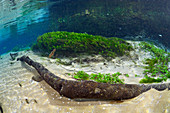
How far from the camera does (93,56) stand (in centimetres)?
784

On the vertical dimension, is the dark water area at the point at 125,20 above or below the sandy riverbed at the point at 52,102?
above

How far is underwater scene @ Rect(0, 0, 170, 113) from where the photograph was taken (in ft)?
11.2

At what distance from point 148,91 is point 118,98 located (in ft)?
3.64

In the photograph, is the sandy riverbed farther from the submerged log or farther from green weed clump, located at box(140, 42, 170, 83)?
green weed clump, located at box(140, 42, 170, 83)

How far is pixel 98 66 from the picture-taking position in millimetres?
6898

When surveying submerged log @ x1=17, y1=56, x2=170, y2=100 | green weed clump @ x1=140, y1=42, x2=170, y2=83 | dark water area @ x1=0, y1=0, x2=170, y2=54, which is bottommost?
green weed clump @ x1=140, y1=42, x2=170, y2=83

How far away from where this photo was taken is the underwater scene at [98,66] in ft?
11.2

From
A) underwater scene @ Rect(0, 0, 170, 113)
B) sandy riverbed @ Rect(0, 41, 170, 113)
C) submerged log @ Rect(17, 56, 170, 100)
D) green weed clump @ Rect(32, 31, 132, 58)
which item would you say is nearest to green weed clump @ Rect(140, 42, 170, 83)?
underwater scene @ Rect(0, 0, 170, 113)

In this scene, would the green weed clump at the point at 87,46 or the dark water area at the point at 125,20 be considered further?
the dark water area at the point at 125,20

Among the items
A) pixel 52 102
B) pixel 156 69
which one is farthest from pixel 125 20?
pixel 52 102

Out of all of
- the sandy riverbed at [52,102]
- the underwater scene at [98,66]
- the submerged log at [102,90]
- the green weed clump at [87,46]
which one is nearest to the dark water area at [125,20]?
the underwater scene at [98,66]

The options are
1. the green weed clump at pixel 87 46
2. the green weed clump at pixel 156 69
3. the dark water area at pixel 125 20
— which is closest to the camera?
the green weed clump at pixel 156 69

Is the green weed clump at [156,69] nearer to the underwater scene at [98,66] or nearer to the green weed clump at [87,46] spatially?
the underwater scene at [98,66]

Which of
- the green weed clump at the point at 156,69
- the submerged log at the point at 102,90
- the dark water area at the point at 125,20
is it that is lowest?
the green weed clump at the point at 156,69
